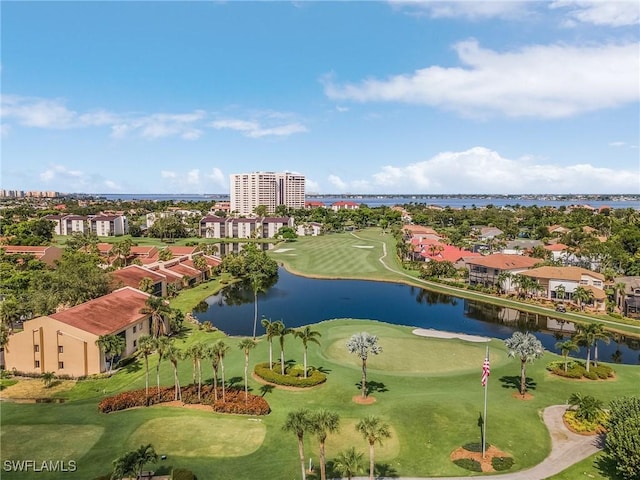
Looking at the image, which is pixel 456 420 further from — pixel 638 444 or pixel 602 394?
pixel 602 394

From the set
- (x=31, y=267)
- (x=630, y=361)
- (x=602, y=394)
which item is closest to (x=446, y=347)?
(x=602, y=394)

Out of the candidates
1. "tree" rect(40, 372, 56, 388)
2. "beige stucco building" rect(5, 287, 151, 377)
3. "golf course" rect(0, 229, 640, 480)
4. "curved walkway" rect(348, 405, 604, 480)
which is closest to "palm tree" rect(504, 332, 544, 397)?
"golf course" rect(0, 229, 640, 480)

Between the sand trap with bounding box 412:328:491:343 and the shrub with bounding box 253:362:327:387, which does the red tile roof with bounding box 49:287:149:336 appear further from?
the sand trap with bounding box 412:328:491:343

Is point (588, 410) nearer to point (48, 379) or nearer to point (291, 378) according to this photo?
point (291, 378)

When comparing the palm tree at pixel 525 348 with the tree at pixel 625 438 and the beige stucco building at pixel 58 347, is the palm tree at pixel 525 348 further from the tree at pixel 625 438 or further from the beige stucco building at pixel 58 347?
the beige stucco building at pixel 58 347

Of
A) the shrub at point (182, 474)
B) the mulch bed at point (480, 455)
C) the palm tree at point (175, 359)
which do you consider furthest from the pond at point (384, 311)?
the shrub at point (182, 474)

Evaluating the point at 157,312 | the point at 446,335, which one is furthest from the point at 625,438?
the point at 157,312
